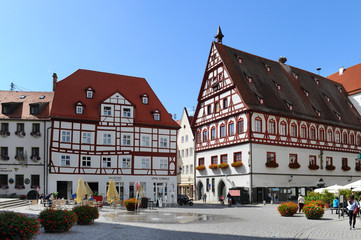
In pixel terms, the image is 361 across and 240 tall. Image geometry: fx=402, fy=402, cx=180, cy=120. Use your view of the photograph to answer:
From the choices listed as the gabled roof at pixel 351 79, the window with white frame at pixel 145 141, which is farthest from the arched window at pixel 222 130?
the gabled roof at pixel 351 79

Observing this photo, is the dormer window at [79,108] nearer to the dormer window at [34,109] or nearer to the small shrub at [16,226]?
the dormer window at [34,109]

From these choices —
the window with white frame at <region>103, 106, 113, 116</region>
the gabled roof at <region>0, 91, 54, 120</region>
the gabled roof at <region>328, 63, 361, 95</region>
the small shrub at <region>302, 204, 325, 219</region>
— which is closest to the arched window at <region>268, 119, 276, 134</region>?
the window with white frame at <region>103, 106, 113, 116</region>

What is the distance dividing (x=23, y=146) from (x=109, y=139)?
884cm

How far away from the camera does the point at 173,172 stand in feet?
149

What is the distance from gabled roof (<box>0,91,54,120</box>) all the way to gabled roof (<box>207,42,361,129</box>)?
849 inches

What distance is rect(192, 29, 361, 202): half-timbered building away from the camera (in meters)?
46.2

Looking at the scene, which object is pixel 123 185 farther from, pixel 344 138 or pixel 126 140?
pixel 344 138

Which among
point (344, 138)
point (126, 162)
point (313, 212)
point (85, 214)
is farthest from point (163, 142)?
point (344, 138)

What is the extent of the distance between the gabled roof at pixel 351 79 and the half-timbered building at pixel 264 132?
615 cm

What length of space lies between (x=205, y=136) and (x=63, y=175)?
20.7 meters

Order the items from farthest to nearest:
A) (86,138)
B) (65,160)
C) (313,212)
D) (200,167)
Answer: (200,167) → (86,138) → (65,160) → (313,212)

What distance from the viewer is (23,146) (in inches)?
1647

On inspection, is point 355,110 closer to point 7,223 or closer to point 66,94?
point 66,94

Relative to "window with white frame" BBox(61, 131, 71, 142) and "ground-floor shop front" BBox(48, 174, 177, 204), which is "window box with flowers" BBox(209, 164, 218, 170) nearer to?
"ground-floor shop front" BBox(48, 174, 177, 204)
